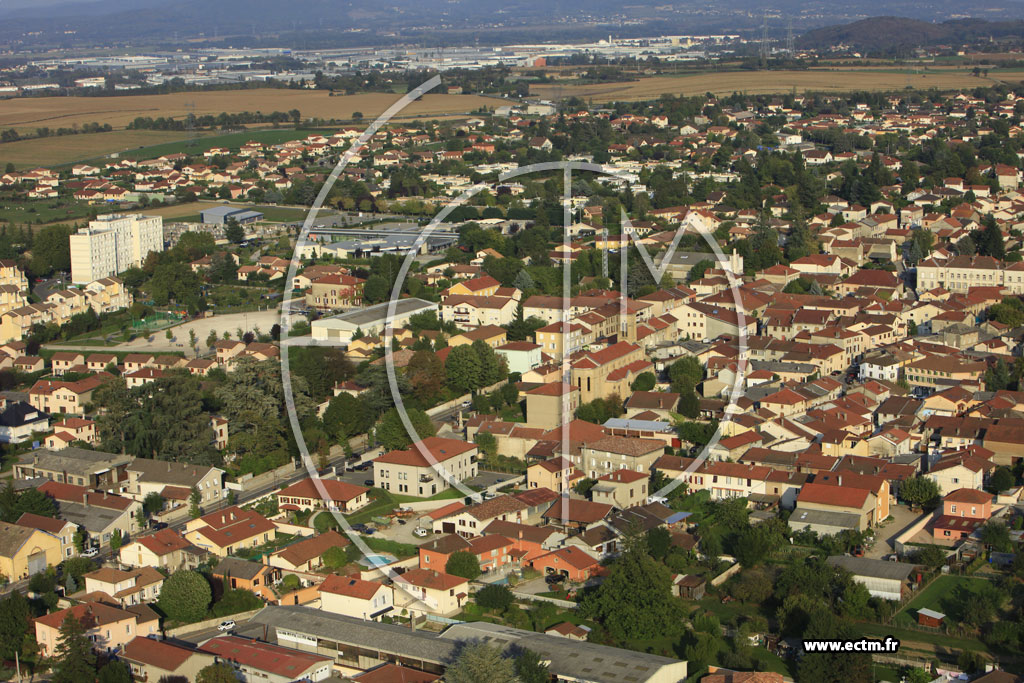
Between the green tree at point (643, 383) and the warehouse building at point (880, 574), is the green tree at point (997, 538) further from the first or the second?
the green tree at point (643, 383)

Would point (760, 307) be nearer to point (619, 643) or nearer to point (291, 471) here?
point (291, 471)

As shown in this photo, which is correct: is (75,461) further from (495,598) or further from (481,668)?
(481,668)

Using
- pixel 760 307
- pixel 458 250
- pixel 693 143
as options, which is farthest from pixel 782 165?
pixel 760 307

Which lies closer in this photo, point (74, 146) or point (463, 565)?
point (463, 565)

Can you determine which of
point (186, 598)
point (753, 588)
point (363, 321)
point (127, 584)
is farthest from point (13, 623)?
point (363, 321)

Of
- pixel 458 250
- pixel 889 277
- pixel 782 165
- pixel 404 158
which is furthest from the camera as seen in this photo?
pixel 404 158

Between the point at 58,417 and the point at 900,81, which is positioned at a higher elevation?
the point at 900,81
